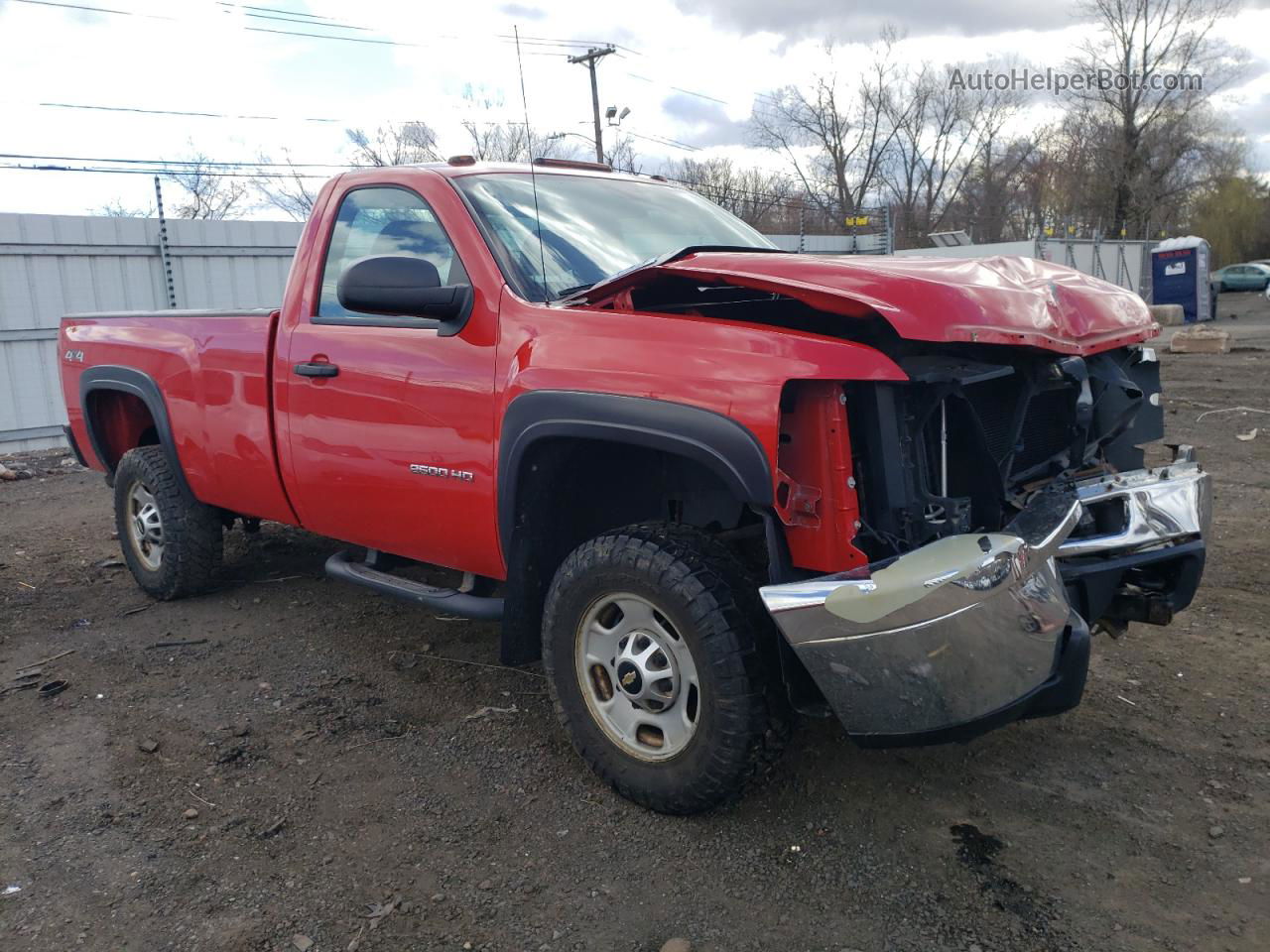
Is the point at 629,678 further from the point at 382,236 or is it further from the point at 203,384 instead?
the point at 203,384

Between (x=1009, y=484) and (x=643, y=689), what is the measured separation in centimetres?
129

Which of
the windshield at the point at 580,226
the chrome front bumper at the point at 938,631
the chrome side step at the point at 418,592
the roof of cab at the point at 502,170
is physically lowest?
the chrome side step at the point at 418,592

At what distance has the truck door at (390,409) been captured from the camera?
3473 millimetres

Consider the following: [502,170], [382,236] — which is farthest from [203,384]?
[502,170]

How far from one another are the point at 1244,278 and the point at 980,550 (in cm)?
4644

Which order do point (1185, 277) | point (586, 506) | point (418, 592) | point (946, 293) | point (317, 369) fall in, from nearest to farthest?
point (946, 293)
point (586, 506)
point (418, 592)
point (317, 369)
point (1185, 277)

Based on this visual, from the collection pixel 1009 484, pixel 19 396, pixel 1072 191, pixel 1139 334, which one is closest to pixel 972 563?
pixel 1009 484

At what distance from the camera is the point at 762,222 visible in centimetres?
3200

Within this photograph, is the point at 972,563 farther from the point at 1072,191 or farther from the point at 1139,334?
the point at 1072,191

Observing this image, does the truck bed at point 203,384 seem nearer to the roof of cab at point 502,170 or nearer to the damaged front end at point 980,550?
the roof of cab at point 502,170

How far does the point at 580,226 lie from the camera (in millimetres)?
3795

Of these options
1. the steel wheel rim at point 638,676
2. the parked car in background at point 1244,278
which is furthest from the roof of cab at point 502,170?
the parked car in background at point 1244,278

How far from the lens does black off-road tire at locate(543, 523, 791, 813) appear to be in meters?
2.81

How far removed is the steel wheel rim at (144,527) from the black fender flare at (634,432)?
9.36ft
